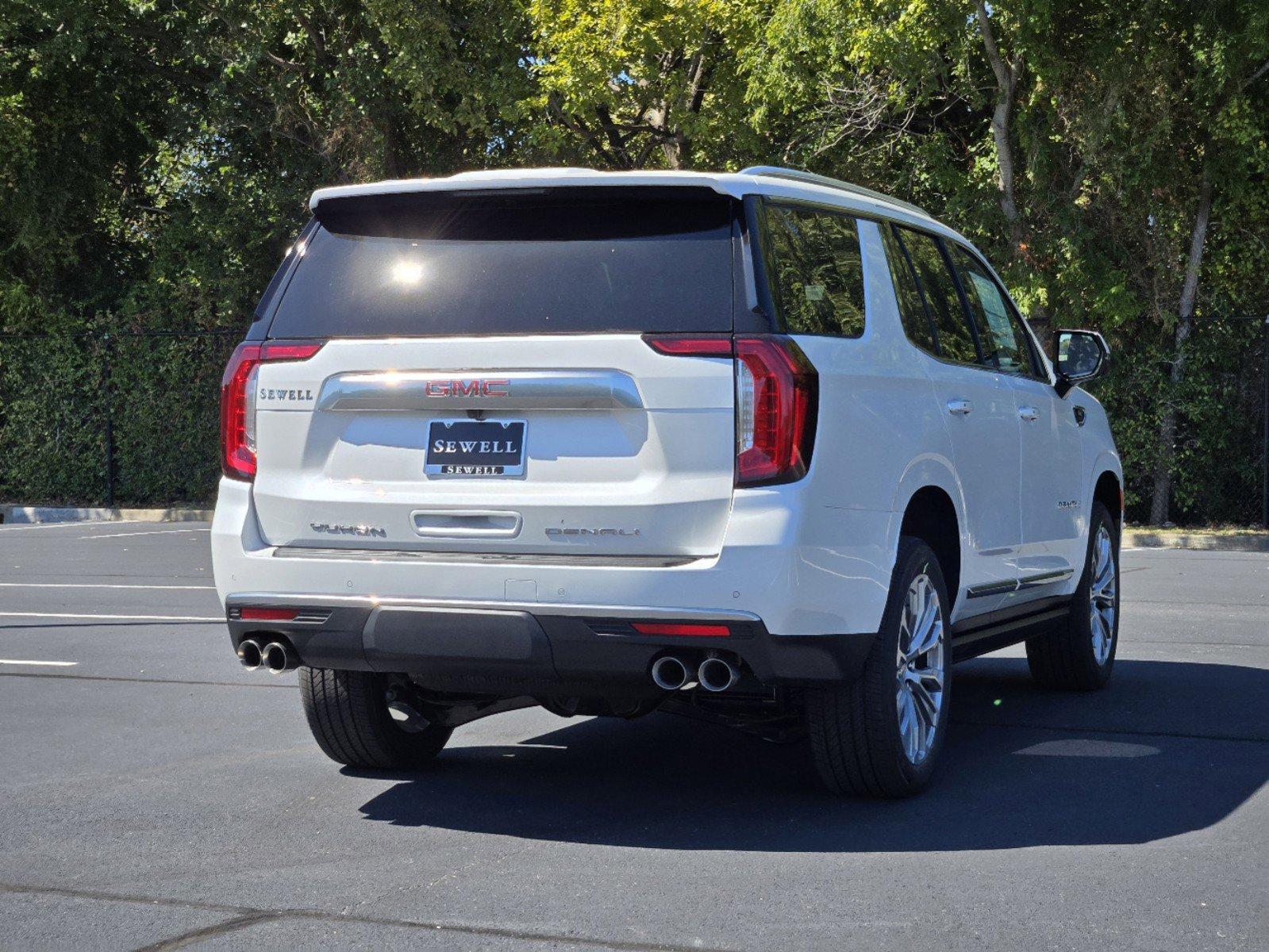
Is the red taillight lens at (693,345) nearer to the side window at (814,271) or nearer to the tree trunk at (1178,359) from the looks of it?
the side window at (814,271)

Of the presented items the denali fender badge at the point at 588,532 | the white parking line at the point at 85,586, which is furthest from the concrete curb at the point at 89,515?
the denali fender badge at the point at 588,532

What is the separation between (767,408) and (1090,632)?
368cm

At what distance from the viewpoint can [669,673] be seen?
5.05 meters

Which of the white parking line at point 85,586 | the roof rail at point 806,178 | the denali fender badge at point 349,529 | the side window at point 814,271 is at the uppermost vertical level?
the roof rail at point 806,178

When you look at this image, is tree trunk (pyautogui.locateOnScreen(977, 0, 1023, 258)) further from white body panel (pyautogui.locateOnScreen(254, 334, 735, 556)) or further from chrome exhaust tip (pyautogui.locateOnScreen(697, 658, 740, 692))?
chrome exhaust tip (pyautogui.locateOnScreen(697, 658, 740, 692))

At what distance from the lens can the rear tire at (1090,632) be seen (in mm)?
8016

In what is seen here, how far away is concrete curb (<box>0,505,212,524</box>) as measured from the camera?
972 inches

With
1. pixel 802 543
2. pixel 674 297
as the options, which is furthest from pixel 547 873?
pixel 674 297

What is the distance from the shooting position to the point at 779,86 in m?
21.5

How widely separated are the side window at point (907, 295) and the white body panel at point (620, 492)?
13 cm

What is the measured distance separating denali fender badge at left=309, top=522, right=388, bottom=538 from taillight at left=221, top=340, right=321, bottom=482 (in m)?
0.32

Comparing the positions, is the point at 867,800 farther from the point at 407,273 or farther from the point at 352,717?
the point at 407,273

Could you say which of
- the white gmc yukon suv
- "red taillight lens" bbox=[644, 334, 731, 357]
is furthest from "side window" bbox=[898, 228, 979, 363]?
"red taillight lens" bbox=[644, 334, 731, 357]

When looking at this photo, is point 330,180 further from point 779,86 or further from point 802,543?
point 802,543
